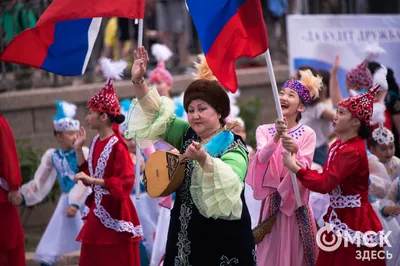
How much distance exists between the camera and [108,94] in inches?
291

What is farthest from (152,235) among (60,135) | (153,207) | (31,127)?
(31,127)

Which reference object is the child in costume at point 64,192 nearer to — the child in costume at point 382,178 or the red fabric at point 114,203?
the red fabric at point 114,203

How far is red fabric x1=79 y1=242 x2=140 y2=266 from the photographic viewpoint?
7160mm

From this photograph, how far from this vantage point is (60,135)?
8.53 m

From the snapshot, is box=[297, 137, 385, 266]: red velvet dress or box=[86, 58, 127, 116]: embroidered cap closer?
box=[297, 137, 385, 266]: red velvet dress

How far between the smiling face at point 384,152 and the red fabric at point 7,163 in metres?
3.18

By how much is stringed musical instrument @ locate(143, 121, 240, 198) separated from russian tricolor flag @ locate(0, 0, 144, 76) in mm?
1268

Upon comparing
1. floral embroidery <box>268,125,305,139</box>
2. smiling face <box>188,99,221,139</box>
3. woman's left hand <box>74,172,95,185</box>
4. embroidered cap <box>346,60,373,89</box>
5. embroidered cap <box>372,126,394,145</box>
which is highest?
embroidered cap <box>346,60,373,89</box>

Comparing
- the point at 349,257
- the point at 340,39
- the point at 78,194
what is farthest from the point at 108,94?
the point at 340,39

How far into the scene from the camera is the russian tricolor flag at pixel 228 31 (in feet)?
19.7

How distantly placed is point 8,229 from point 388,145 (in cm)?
341

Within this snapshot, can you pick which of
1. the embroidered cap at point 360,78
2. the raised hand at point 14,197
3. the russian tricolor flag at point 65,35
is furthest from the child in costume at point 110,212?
the embroidered cap at point 360,78

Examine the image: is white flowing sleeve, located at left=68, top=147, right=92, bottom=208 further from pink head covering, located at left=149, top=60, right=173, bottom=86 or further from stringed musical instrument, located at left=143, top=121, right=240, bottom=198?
stringed musical instrument, located at left=143, top=121, right=240, bottom=198

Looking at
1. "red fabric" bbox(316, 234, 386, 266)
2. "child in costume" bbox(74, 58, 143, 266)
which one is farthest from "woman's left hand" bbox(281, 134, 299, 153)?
"child in costume" bbox(74, 58, 143, 266)
